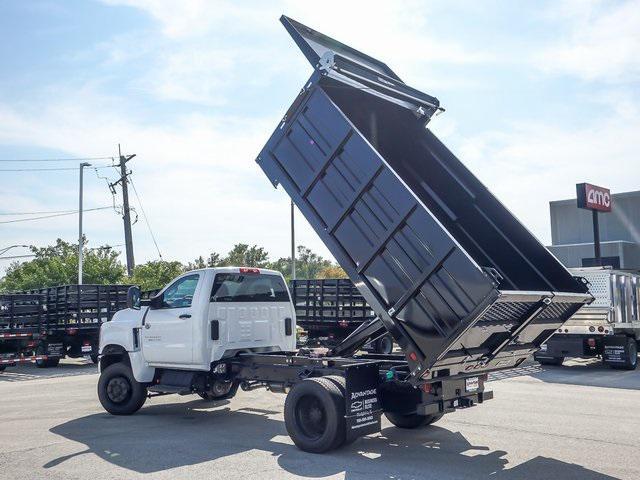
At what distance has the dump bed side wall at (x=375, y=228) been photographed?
6.53 m

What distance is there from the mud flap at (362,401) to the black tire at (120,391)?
4003 mm

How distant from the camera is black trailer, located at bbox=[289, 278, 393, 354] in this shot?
65.4 ft

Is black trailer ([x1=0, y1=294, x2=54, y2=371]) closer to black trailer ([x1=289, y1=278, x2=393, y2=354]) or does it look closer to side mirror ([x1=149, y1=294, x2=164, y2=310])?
black trailer ([x1=289, y1=278, x2=393, y2=354])

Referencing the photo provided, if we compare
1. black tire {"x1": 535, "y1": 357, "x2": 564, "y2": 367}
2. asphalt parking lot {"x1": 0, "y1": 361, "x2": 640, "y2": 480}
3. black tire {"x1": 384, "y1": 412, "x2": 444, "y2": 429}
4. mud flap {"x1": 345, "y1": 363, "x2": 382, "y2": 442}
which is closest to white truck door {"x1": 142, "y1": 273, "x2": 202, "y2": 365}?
asphalt parking lot {"x1": 0, "y1": 361, "x2": 640, "y2": 480}

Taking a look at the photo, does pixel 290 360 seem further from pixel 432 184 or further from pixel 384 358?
pixel 432 184

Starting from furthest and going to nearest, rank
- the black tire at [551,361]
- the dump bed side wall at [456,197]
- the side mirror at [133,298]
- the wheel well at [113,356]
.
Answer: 1. the black tire at [551,361]
2. the wheel well at [113,356]
3. the side mirror at [133,298]
4. the dump bed side wall at [456,197]

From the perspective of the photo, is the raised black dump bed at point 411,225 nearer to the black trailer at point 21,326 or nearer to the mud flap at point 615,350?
the mud flap at point 615,350

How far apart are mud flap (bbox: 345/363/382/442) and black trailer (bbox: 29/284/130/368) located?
43.0ft

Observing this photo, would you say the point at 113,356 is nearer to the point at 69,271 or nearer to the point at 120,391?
the point at 120,391

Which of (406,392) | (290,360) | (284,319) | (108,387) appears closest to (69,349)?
(108,387)

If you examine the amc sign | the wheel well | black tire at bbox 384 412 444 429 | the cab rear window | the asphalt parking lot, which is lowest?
the asphalt parking lot

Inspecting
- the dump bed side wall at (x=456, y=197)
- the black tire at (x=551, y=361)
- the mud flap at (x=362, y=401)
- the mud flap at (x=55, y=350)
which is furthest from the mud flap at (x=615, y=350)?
the mud flap at (x=55, y=350)

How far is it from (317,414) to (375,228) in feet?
7.22

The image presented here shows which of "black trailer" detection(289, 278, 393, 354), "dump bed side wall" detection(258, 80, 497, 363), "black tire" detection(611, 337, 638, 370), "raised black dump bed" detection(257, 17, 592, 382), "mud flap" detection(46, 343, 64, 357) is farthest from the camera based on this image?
"black trailer" detection(289, 278, 393, 354)
